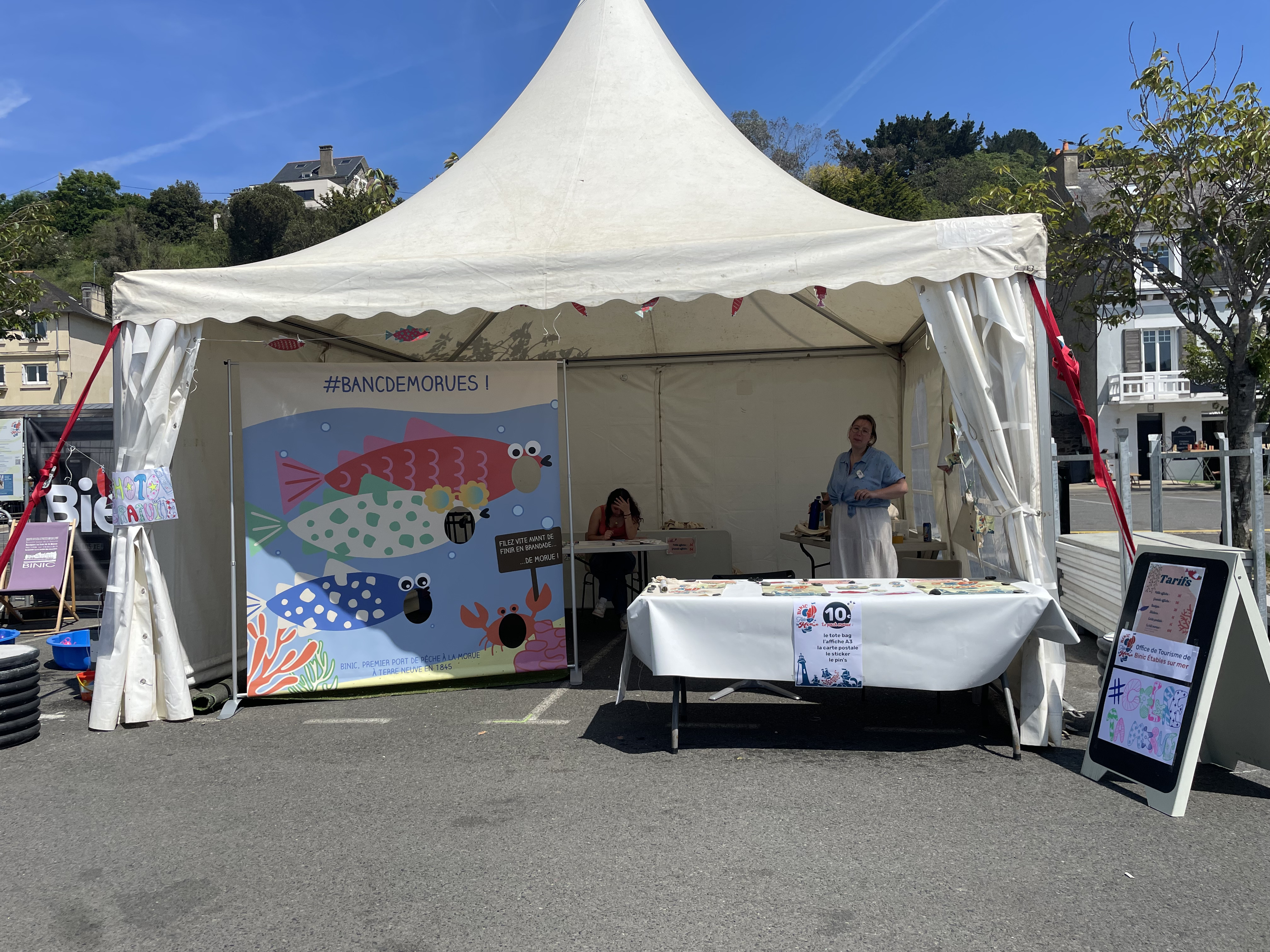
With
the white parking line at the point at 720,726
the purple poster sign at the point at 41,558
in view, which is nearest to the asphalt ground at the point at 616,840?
the white parking line at the point at 720,726

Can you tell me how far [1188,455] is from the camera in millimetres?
3418

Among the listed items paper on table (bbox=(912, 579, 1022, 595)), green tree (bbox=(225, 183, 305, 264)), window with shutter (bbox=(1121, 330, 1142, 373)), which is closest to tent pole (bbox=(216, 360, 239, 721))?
paper on table (bbox=(912, 579, 1022, 595))

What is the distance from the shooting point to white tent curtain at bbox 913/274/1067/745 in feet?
13.4

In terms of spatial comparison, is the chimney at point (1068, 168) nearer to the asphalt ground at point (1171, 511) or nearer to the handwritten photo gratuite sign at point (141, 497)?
the asphalt ground at point (1171, 511)

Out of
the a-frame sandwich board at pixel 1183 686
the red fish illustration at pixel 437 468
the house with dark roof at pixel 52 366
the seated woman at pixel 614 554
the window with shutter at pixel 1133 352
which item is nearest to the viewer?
the a-frame sandwich board at pixel 1183 686

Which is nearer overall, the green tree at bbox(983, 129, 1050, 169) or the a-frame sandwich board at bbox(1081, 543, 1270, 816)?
the a-frame sandwich board at bbox(1081, 543, 1270, 816)

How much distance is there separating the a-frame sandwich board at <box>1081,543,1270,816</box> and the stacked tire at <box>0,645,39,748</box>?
4828 millimetres

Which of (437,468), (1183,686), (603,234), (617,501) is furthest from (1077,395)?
(617,501)

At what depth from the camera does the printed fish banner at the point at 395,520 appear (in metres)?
5.08

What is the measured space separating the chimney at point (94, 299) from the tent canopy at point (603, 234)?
3831cm

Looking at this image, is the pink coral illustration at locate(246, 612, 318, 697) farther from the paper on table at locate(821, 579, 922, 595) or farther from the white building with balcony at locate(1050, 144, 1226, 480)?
the white building with balcony at locate(1050, 144, 1226, 480)

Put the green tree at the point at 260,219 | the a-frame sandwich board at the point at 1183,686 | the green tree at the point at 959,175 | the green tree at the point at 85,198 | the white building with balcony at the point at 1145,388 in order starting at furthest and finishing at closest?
the green tree at the point at 85,198, the green tree at the point at 260,219, the green tree at the point at 959,175, the white building with balcony at the point at 1145,388, the a-frame sandwich board at the point at 1183,686

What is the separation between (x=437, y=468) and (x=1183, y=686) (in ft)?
12.6

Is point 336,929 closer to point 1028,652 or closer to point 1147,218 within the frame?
point 1028,652
